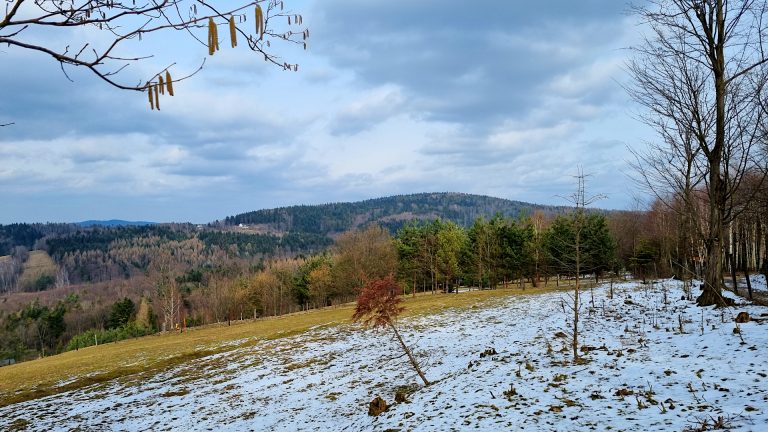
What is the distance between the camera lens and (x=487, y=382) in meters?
11.9

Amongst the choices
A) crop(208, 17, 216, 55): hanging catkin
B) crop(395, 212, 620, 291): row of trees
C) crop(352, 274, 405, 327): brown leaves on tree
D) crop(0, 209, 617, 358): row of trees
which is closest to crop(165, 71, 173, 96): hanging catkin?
crop(208, 17, 216, 55): hanging catkin

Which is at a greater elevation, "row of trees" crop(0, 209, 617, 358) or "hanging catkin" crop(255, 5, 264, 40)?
"hanging catkin" crop(255, 5, 264, 40)

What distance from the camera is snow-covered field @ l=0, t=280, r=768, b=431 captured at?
8477 millimetres

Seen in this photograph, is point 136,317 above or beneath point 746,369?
beneath

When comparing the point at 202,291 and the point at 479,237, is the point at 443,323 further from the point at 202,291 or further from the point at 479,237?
the point at 202,291

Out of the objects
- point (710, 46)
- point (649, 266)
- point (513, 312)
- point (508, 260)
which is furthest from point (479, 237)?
point (710, 46)

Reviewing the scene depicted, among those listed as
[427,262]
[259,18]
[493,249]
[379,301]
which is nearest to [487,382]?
[379,301]

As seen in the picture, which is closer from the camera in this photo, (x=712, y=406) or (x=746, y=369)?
(x=712, y=406)

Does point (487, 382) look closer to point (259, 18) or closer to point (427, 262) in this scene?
point (259, 18)

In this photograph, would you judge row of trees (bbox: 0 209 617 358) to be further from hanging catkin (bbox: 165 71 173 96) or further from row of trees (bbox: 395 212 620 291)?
hanging catkin (bbox: 165 71 173 96)

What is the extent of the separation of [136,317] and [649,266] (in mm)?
102467

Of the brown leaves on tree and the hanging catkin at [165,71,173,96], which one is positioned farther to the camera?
the brown leaves on tree

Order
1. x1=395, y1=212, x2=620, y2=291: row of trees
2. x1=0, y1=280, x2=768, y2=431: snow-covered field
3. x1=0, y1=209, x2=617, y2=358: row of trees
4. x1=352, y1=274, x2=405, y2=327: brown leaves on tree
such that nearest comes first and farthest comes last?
x1=0, y1=280, x2=768, y2=431: snow-covered field, x1=352, y1=274, x2=405, y2=327: brown leaves on tree, x1=395, y1=212, x2=620, y2=291: row of trees, x1=0, y1=209, x2=617, y2=358: row of trees

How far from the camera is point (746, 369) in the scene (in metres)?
8.98
